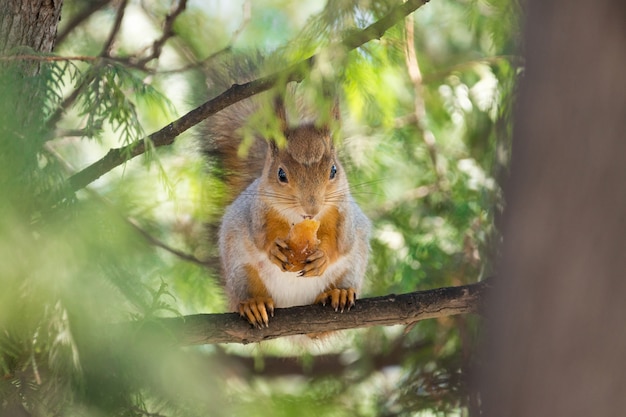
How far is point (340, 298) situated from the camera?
268 cm

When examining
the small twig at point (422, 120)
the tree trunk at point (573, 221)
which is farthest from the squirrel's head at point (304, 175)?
the tree trunk at point (573, 221)

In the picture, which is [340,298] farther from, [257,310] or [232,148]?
[232,148]

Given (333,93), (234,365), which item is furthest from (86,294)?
(234,365)

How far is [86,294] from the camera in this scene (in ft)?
5.92

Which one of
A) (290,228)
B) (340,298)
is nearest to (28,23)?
(290,228)

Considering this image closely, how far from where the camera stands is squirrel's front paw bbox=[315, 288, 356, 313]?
266 centimetres

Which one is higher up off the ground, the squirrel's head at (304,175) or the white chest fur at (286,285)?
the squirrel's head at (304,175)

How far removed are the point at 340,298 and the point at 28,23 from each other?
1192 millimetres

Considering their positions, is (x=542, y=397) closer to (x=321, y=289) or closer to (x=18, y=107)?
(x=18, y=107)

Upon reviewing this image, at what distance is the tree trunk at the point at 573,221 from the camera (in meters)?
1.03

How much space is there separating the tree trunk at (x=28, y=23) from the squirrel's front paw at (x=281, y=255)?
2.88ft

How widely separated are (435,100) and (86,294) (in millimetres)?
2556

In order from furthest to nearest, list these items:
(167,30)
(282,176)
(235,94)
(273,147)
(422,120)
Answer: (422,120)
(167,30)
(273,147)
(282,176)
(235,94)

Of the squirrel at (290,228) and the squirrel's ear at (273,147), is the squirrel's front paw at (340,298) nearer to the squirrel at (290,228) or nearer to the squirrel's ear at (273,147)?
the squirrel at (290,228)
